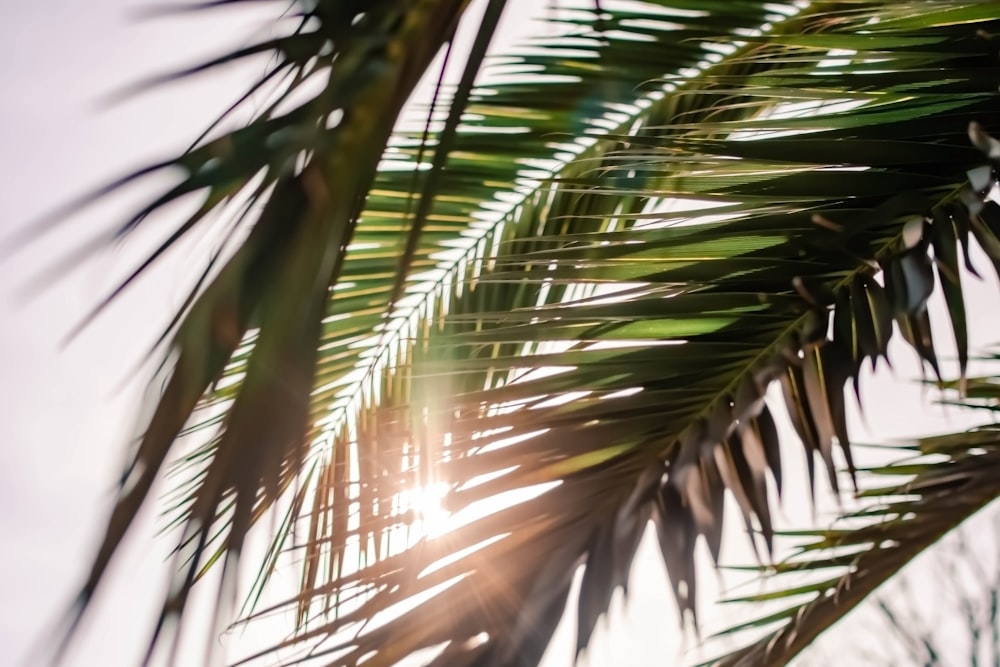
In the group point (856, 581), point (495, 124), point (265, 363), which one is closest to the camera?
point (265, 363)

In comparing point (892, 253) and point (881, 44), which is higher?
point (881, 44)

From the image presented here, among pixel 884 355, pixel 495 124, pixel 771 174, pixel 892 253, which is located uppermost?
pixel 495 124

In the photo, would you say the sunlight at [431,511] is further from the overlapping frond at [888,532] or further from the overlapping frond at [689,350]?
the overlapping frond at [888,532]

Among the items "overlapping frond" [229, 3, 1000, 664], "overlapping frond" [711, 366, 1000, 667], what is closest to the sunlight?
"overlapping frond" [229, 3, 1000, 664]

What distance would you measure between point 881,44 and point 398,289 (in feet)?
2.52

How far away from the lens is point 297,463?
0.31m

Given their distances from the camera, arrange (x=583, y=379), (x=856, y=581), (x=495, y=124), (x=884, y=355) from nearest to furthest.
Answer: (x=884, y=355) < (x=583, y=379) < (x=856, y=581) < (x=495, y=124)

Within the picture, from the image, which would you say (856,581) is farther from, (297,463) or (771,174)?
(297,463)

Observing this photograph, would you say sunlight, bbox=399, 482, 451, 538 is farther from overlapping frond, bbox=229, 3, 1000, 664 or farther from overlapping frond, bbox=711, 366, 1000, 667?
overlapping frond, bbox=711, 366, 1000, 667

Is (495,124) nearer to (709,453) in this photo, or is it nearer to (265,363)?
(709,453)

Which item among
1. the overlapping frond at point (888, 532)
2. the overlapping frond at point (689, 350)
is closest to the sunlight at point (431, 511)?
the overlapping frond at point (689, 350)

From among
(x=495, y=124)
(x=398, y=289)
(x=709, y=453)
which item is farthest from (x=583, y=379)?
(x=495, y=124)

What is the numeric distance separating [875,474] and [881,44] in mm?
661

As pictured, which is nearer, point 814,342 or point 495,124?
point 814,342
